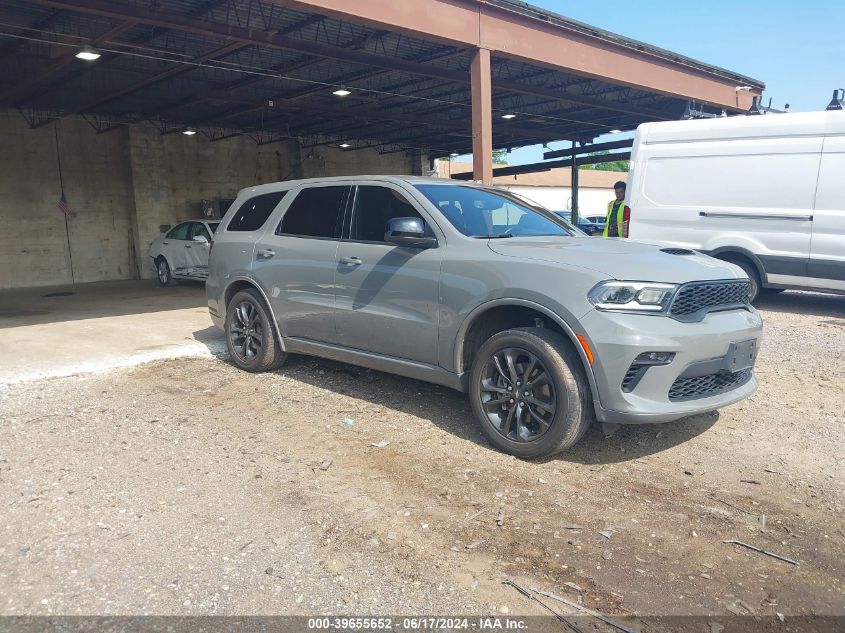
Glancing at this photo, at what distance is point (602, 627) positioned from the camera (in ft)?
8.26

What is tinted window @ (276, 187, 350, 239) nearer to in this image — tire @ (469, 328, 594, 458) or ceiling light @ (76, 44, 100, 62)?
tire @ (469, 328, 594, 458)

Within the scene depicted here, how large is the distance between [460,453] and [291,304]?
2273mm

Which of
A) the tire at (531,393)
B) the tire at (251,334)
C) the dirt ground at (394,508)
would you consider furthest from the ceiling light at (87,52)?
the tire at (531,393)

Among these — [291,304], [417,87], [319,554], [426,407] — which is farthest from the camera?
[417,87]

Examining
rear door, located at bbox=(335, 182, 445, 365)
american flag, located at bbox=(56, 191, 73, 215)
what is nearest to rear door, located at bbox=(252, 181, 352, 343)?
rear door, located at bbox=(335, 182, 445, 365)

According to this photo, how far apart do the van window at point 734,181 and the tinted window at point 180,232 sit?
1021cm

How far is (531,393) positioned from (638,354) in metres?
0.71

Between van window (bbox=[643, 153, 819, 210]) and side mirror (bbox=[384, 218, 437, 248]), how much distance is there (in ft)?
19.6

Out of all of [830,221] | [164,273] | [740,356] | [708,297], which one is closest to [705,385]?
[740,356]

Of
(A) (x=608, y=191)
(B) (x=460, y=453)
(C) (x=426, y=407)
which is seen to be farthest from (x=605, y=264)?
(A) (x=608, y=191)

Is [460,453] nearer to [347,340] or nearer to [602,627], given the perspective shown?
[347,340]

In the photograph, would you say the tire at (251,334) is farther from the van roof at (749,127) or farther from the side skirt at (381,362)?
the van roof at (749,127)

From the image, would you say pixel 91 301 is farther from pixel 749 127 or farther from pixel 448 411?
pixel 749 127

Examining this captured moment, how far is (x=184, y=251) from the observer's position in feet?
48.5
